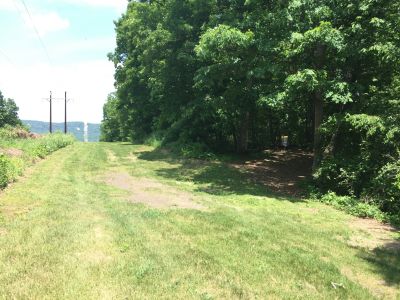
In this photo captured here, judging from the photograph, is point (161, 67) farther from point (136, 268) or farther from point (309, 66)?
point (136, 268)

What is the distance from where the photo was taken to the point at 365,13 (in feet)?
46.7

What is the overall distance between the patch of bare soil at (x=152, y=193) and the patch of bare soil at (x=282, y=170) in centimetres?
382

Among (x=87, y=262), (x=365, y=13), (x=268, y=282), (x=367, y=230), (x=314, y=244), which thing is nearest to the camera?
(x=268, y=282)

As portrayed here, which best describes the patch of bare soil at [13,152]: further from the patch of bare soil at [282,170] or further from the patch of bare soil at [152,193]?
the patch of bare soil at [282,170]

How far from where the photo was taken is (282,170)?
2017 cm

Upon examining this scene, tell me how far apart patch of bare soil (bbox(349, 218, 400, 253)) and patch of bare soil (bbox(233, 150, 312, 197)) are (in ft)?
13.3

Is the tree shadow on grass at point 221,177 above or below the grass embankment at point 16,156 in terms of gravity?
below

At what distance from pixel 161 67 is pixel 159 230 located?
1644 centimetres

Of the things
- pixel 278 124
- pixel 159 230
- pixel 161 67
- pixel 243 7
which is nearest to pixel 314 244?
pixel 159 230

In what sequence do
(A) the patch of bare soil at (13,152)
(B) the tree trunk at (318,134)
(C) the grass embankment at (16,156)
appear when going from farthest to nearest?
(A) the patch of bare soil at (13,152) → (B) the tree trunk at (318,134) → (C) the grass embankment at (16,156)

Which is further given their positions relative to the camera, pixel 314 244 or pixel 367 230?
pixel 367 230

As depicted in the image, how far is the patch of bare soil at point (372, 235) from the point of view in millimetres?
8422

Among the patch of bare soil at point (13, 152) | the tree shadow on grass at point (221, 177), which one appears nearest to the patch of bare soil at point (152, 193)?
the tree shadow on grass at point (221, 177)

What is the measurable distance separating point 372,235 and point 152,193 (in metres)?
6.77
